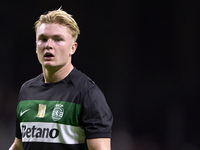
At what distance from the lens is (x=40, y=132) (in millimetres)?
1681

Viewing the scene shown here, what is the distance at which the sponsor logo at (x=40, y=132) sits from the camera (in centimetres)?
166

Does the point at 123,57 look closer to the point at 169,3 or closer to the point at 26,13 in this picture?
the point at 169,3

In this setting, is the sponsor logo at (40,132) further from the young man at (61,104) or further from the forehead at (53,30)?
the forehead at (53,30)

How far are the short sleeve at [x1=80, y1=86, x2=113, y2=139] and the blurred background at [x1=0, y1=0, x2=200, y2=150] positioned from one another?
3272 millimetres

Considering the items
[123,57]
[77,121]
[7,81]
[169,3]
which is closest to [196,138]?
[123,57]

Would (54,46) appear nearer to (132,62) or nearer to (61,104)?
(61,104)

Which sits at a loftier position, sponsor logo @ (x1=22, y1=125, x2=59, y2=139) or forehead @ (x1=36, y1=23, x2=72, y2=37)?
forehead @ (x1=36, y1=23, x2=72, y2=37)

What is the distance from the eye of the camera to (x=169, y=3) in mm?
5086

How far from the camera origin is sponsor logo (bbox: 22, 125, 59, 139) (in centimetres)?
166

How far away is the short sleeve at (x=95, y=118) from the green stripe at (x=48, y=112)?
4 centimetres

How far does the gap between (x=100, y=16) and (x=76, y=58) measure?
737 mm

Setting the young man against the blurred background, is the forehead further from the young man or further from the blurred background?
the blurred background

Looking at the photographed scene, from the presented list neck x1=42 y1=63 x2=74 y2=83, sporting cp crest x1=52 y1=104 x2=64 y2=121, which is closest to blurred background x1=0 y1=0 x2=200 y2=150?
neck x1=42 y1=63 x2=74 y2=83

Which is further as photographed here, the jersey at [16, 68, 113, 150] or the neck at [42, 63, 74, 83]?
the neck at [42, 63, 74, 83]
